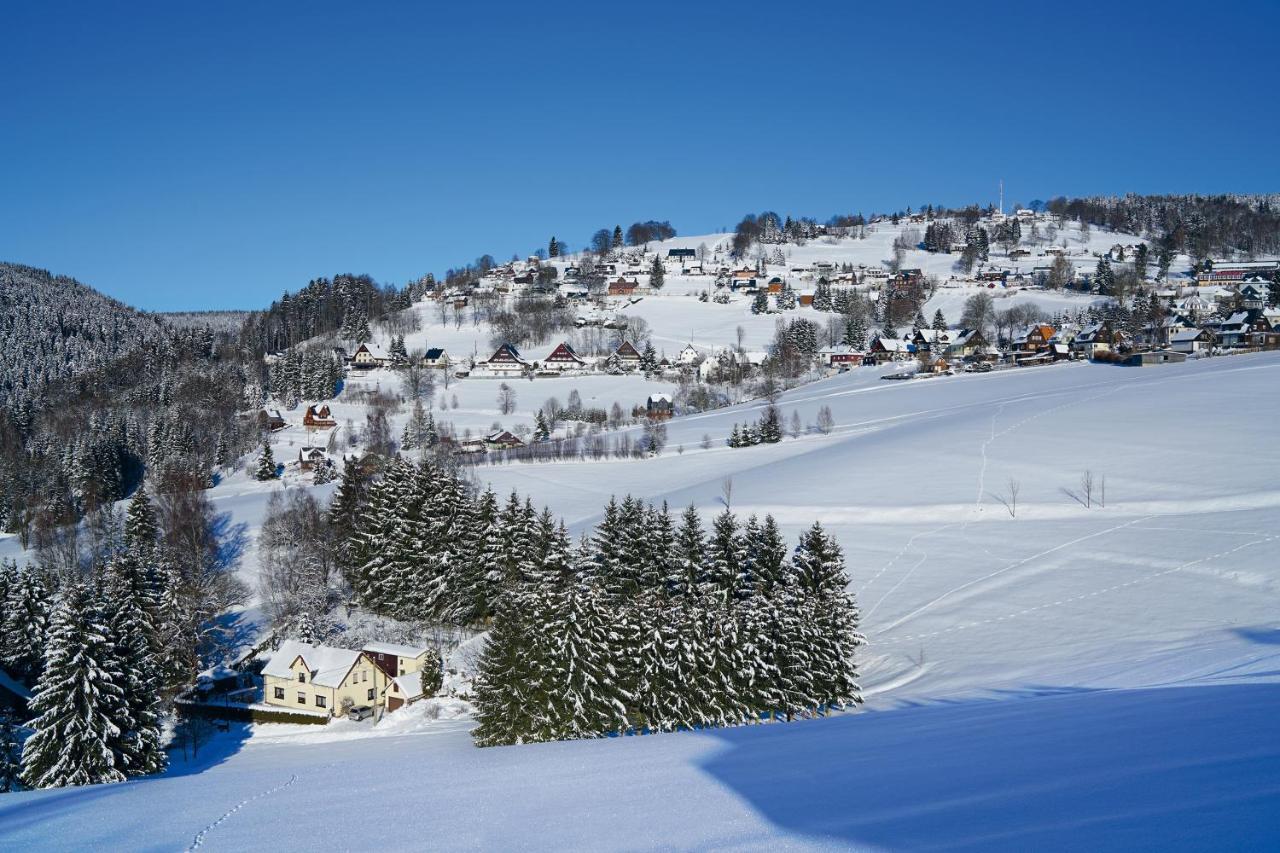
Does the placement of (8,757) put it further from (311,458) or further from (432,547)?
(311,458)

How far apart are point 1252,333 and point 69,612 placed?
94530mm

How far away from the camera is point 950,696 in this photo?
62.6 feet

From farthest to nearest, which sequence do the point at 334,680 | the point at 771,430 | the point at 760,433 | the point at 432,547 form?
the point at 760,433, the point at 771,430, the point at 432,547, the point at 334,680

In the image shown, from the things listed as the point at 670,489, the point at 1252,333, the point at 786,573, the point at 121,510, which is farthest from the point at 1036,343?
the point at 121,510

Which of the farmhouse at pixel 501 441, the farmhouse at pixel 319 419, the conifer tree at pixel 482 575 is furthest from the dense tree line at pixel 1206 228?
the conifer tree at pixel 482 575

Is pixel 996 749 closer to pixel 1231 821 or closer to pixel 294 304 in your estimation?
pixel 1231 821

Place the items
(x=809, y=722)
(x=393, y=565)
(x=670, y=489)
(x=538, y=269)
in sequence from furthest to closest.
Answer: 1. (x=538, y=269)
2. (x=670, y=489)
3. (x=393, y=565)
4. (x=809, y=722)

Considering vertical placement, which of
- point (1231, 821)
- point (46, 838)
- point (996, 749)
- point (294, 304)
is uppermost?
point (294, 304)

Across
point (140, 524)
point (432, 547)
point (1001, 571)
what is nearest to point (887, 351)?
point (1001, 571)

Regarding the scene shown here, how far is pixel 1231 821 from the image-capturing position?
4223mm

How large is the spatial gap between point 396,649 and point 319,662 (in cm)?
275

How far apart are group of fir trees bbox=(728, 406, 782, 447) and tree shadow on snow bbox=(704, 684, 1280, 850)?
162ft

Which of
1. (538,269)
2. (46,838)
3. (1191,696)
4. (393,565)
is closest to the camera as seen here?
(46,838)

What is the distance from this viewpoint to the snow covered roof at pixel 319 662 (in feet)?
97.1
